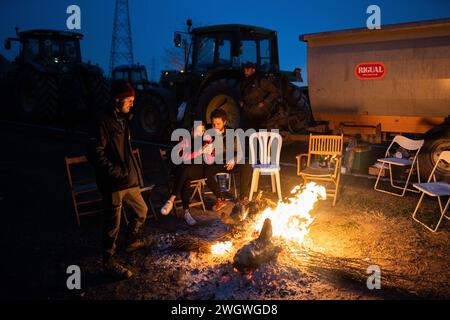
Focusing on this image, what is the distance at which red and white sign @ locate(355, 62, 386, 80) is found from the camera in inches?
265

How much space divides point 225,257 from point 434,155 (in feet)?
14.4

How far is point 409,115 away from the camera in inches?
267

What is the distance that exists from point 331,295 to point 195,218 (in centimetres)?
235

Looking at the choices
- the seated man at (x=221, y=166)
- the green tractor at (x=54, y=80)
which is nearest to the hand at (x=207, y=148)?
the seated man at (x=221, y=166)

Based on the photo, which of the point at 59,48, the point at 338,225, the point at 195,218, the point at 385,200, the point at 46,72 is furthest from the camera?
the point at 59,48

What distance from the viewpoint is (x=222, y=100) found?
8.56m

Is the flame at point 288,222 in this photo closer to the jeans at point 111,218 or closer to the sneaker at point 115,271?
the sneaker at point 115,271

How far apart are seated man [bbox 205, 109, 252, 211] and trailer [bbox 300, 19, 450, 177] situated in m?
3.01

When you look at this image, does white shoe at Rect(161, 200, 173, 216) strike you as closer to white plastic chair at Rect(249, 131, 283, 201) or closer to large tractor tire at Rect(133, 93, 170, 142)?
white plastic chair at Rect(249, 131, 283, 201)

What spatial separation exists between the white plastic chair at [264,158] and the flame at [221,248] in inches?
63.9

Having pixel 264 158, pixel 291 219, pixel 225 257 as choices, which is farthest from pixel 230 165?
pixel 225 257

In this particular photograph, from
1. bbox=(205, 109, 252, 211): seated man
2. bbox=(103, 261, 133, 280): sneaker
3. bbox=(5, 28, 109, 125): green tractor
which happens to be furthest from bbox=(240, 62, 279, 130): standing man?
bbox=(5, 28, 109, 125): green tractor

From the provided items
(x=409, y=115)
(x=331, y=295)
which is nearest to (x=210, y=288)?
(x=331, y=295)
